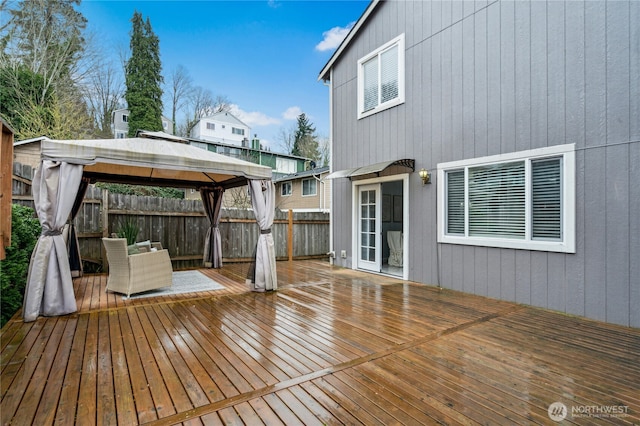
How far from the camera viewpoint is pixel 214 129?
26016mm

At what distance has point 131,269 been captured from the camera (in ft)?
Result: 14.9

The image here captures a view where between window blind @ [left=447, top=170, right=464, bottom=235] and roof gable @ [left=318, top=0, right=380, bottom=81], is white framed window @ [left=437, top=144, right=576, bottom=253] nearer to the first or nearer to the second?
window blind @ [left=447, top=170, right=464, bottom=235]

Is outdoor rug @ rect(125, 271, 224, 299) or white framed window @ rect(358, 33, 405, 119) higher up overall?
white framed window @ rect(358, 33, 405, 119)

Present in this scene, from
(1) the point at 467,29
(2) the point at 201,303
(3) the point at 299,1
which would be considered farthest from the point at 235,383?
(3) the point at 299,1

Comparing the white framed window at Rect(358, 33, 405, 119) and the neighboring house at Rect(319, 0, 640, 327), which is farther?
the white framed window at Rect(358, 33, 405, 119)

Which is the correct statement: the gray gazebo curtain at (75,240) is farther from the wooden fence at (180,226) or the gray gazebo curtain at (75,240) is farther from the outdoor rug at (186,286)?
the outdoor rug at (186,286)

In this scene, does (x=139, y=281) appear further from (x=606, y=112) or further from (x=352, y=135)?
(x=606, y=112)

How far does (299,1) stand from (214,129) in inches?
627

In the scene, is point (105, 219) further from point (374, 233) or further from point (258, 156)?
point (258, 156)

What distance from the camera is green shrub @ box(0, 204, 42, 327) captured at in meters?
3.48

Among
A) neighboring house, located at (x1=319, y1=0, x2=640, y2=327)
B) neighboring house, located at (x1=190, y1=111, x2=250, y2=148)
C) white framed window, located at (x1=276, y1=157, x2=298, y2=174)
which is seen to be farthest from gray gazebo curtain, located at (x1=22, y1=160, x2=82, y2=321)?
neighboring house, located at (x1=190, y1=111, x2=250, y2=148)

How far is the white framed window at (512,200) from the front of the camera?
3971 millimetres

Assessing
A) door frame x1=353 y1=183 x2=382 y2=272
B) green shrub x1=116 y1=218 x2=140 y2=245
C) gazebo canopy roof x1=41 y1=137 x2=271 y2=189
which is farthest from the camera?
door frame x1=353 y1=183 x2=382 y2=272

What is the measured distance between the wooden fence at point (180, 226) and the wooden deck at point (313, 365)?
9.60 ft
